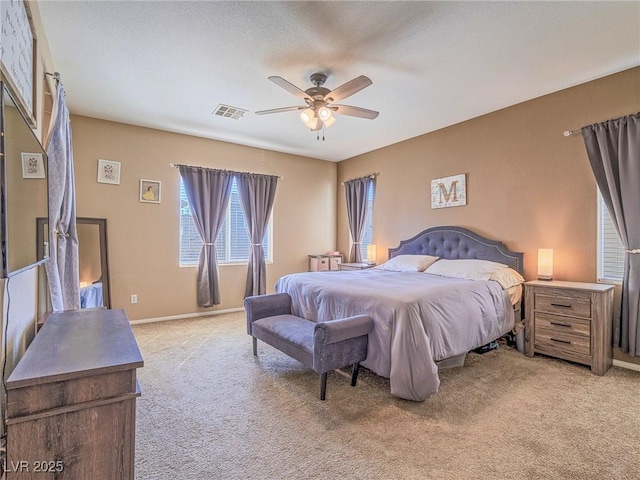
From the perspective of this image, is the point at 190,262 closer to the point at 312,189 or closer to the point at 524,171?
the point at 312,189

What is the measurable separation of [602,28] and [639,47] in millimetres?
584

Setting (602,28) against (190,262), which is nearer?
(602,28)

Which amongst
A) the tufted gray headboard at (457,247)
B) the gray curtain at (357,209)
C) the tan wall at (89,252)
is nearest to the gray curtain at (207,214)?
the tan wall at (89,252)

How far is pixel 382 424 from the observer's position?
2.18 metres

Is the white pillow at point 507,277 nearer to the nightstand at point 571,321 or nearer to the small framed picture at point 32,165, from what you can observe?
the nightstand at point 571,321

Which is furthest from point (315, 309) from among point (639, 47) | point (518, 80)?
point (639, 47)

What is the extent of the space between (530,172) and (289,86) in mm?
2932

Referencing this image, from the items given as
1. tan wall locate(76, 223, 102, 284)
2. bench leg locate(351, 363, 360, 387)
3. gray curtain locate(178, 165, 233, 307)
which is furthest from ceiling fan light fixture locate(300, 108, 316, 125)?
tan wall locate(76, 223, 102, 284)

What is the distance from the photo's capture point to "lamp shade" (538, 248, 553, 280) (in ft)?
11.5

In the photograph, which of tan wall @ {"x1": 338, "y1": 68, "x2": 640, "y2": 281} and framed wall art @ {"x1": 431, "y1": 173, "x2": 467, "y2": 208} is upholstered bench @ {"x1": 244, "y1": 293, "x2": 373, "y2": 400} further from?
framed wall art @ {"x1": 431, "y1": 173, "x2": 467, "y2": 208}

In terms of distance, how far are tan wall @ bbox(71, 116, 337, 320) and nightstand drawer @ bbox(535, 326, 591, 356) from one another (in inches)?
158

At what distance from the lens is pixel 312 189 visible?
6.47m

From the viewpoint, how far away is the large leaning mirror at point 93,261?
4.12 metres

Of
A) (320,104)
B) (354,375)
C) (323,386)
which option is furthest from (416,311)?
(320,104)
